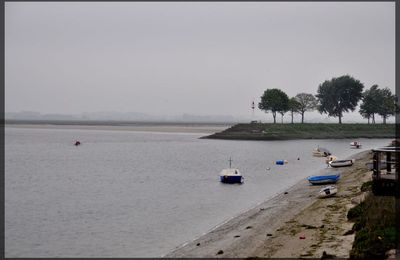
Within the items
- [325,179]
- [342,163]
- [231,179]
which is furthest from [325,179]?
[342,163]

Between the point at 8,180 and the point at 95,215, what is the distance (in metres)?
27.2

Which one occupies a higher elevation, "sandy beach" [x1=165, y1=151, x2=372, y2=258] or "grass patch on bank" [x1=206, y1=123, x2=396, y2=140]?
"grass patch on bank" [x1=206, y1=123, x2=396, y2=140]

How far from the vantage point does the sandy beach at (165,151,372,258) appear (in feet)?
79.3

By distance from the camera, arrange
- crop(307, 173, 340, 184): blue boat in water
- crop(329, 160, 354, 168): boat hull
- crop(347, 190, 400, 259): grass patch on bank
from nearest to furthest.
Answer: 1. crop(347, 190, 400, 259): grass patch on bank
2. crop(307, 173, 340, 184): blue boat in water
3. crop(329, 160, 354, 168): boat hull

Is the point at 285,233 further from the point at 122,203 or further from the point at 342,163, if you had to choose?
the point at 342,163

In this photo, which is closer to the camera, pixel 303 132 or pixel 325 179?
pixel 325 179

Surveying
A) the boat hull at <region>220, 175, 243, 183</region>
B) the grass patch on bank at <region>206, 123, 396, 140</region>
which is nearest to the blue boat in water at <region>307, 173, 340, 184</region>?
the boat hull at <region>220, 175, 243, 183</region>

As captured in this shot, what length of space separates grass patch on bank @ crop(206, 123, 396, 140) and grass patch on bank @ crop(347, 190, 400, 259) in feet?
445

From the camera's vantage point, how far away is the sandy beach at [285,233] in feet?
79.3

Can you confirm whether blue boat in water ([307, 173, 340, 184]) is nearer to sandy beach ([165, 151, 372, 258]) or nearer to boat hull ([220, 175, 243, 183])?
sandy beach ([165, 151, 372, 258])

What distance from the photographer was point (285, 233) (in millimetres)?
28438

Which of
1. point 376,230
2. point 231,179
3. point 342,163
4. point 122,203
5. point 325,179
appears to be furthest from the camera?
point 342,163

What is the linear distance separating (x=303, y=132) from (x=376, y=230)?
501 ft

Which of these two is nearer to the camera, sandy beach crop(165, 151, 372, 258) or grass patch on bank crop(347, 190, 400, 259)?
grass patch on bank crop(347, 190, 400, 259)
